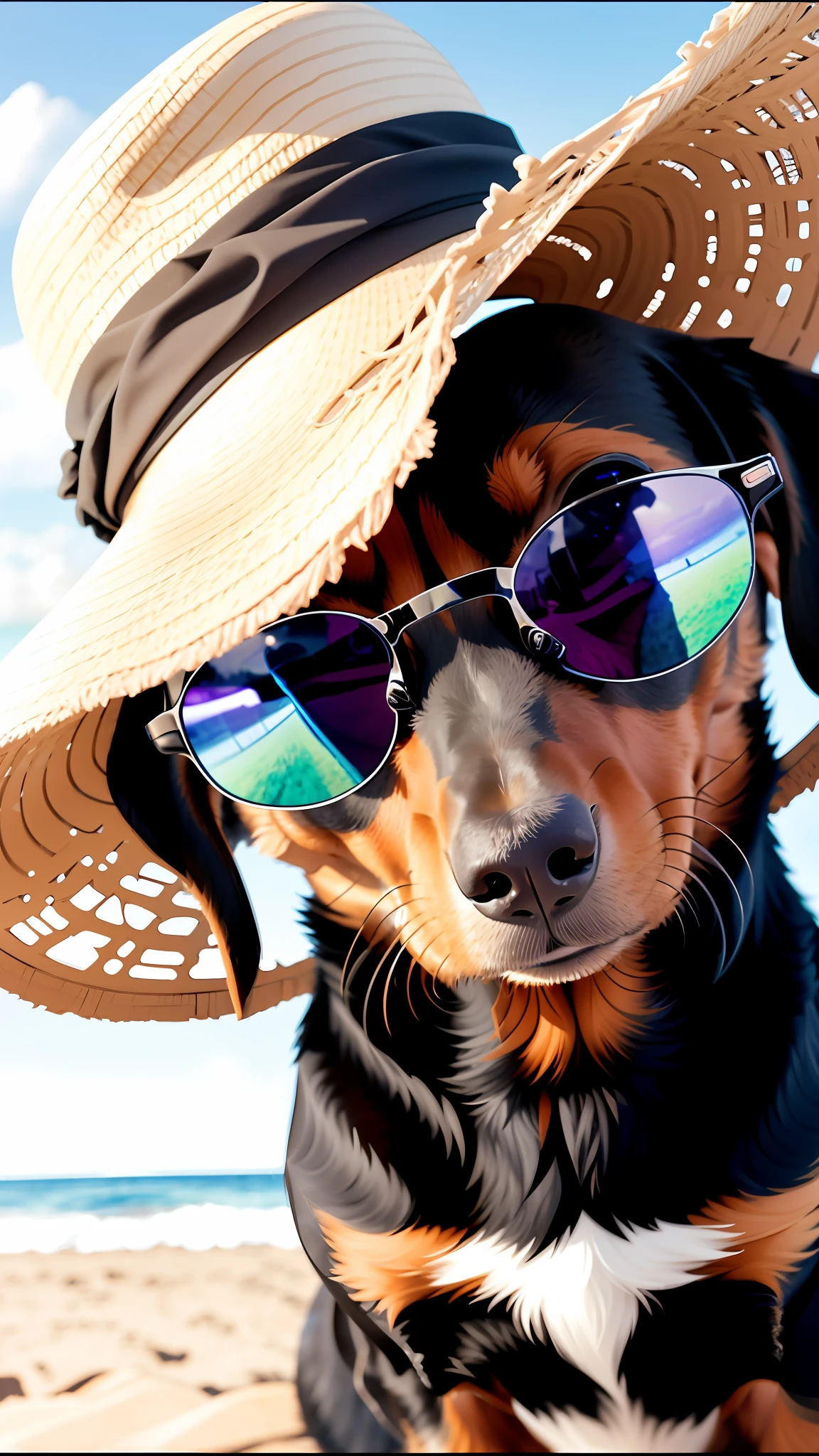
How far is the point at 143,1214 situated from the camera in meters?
8.15

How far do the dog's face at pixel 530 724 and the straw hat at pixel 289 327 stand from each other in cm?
20

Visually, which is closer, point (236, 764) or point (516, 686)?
point (516, 686)

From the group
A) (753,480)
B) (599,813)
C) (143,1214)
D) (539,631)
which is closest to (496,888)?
(599,813)

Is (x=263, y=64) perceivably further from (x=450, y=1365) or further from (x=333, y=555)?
(x=450, y=1365)

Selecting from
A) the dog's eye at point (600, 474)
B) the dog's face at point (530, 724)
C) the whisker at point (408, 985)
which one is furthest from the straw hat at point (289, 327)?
the whisker at point (408, 985)

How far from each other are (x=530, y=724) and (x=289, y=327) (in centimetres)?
65

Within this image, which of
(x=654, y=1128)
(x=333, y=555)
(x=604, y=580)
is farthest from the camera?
(x=654, y=1128)

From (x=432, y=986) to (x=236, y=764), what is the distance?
0.46 meters

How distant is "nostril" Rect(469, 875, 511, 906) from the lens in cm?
108

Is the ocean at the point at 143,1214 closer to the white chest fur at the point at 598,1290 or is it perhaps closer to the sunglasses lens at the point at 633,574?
the white chest fur at the point at 598,1290

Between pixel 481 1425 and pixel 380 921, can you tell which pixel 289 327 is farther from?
pixel 481 1425

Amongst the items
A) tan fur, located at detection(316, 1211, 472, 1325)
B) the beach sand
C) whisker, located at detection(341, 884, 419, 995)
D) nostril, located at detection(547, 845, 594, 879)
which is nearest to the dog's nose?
A: nostril, located at detection(547, 845, 594, 879)

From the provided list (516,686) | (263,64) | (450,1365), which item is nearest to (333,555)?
(516,686)

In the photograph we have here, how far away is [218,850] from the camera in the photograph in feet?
5.75
